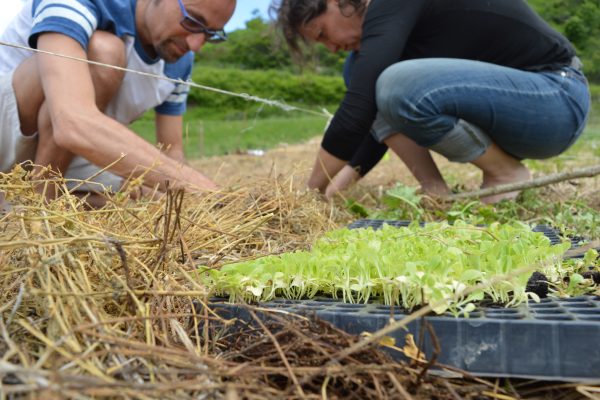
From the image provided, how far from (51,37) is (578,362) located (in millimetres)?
1703

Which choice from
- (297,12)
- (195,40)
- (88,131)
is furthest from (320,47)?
(88,131)

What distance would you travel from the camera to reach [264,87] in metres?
25.8

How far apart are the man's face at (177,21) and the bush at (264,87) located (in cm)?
2201

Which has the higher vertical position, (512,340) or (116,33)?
(116,33)

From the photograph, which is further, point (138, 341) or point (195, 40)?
point (195, 40)

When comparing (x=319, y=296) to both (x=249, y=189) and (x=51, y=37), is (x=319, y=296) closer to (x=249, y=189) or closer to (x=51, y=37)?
(x=249, y=189)

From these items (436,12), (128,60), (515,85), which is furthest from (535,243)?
(128,60)

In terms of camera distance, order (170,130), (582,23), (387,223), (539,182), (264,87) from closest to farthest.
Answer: (387,223), (539,182), (170,130), (582,23), (264,87)

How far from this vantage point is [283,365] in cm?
→ 67

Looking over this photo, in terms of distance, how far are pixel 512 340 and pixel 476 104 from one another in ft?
4.51

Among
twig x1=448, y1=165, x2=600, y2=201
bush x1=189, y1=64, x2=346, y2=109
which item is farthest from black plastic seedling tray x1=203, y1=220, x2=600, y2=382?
bush x1=189, y1=64, x2=346, y2=109

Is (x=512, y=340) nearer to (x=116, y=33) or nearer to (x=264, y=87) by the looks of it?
(x=116, y=33)

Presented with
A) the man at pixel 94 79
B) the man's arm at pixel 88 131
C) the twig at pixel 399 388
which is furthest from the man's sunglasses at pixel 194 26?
the twig at pixel 399 388

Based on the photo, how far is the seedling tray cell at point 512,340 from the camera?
0.66 m
